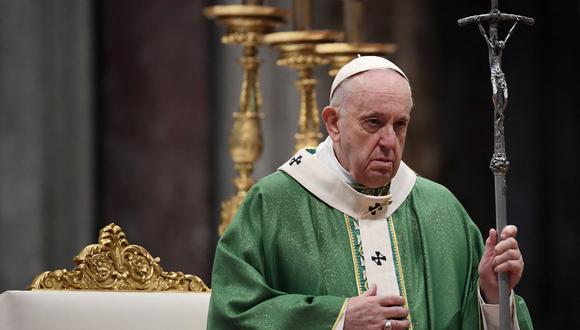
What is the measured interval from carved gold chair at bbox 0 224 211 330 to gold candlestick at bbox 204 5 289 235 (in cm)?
180

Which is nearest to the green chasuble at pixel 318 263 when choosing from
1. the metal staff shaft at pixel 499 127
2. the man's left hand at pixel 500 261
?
the man's left hand at pixel 500 261

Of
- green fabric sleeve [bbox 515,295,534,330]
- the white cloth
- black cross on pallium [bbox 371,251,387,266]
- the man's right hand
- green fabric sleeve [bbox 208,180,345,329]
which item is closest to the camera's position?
the man's right hand

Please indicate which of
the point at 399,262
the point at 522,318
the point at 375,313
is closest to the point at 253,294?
the point at 375,313

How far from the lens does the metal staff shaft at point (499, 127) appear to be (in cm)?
458

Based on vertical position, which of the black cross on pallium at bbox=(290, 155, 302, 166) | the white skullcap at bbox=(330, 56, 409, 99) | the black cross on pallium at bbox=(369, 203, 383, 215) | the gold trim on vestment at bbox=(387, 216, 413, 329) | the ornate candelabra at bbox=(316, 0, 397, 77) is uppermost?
the white skullcap at bbox=(330, 56, 409, 99)

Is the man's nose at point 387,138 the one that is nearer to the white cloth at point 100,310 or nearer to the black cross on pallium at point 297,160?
the black cross on pallium at point 297,160

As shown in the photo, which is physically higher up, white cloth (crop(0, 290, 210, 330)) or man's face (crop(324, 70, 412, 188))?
man's face (crop(324, 70, 412, 188))

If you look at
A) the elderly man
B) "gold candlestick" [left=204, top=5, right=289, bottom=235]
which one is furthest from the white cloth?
"gold candlestick" [left=204, top=5, right=289, bottom=235]

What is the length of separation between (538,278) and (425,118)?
1.10m

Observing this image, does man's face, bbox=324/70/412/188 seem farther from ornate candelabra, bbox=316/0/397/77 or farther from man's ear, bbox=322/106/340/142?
ornate candelabra, bbox=316/0/397/77

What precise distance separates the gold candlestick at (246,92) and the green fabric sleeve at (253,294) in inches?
94.3

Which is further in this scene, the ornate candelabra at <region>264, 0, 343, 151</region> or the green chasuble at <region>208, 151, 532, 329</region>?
the ornate candelabra at <region>264, 0, 343, 151</region>

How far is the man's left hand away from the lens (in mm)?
4637

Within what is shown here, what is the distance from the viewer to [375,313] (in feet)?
15.4
